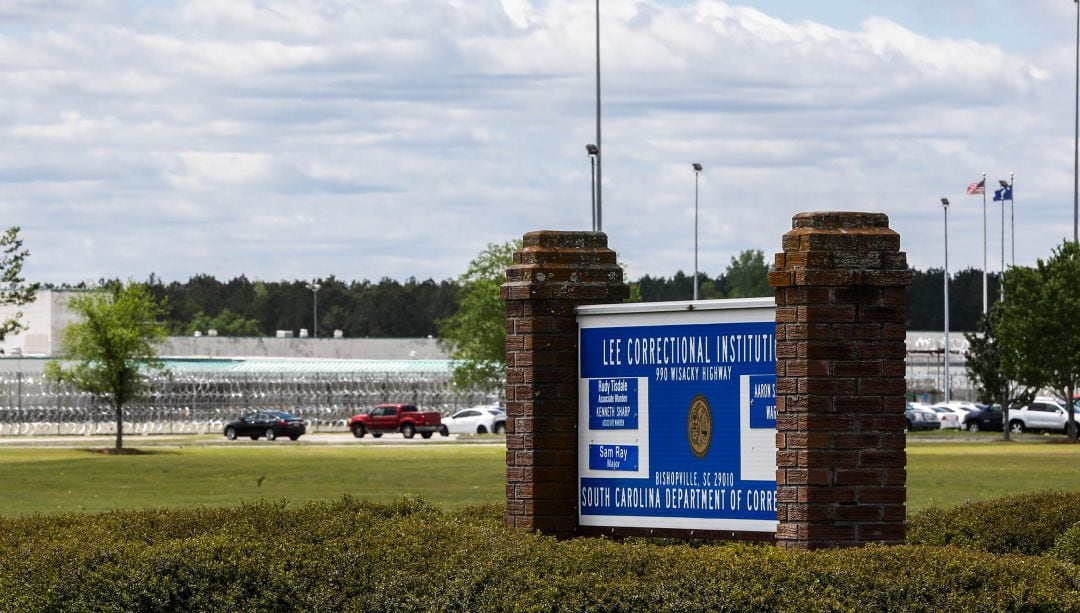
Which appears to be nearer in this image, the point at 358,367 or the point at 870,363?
the point at 870,363

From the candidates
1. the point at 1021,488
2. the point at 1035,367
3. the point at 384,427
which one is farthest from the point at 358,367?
the point at 1021,488

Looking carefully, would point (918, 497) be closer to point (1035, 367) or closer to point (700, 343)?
point (700, 343)

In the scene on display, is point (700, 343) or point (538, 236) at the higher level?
point (538, 236)

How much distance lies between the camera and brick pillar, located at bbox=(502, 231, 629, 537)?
12.0 meters

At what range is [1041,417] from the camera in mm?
78438

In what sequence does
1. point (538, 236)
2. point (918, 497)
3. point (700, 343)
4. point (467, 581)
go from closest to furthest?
point (467, 581) → point (700, 343) → point (538, 236) → point (918, 497)

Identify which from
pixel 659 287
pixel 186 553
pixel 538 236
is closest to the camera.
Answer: pixel 186 553

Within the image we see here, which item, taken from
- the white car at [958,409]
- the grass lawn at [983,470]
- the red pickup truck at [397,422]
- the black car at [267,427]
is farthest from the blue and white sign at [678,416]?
the white car at [958,409]

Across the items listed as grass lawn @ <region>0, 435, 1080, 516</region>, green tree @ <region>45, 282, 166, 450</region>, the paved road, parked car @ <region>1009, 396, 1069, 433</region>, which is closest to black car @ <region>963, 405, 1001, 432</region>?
parked car @ <region>1009, 396, 1069, 433</region>

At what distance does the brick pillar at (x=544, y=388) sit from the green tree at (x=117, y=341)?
49.0 m

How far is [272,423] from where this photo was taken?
7519 centimetres

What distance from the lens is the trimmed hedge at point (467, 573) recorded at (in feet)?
29.8

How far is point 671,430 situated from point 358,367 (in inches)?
3605

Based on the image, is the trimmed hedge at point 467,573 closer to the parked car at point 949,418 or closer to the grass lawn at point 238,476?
the grass lawn at point 238,476
